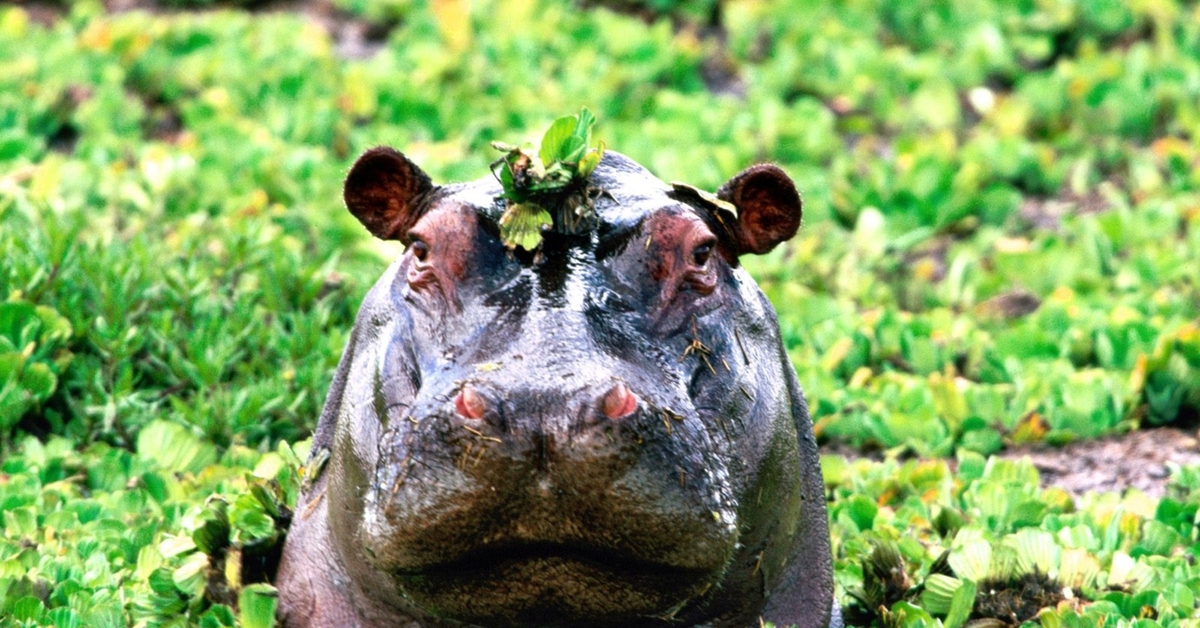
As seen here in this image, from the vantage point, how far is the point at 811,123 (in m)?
9.90

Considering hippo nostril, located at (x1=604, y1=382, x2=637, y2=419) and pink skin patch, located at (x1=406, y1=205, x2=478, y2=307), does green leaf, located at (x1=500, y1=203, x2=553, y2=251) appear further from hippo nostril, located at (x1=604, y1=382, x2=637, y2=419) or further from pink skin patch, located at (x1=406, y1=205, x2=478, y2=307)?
hippo nostril, located at (x1=604, y1=382, x2=637, y2=419)

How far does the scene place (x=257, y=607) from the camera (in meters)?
4.33

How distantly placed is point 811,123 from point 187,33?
3.74 metres

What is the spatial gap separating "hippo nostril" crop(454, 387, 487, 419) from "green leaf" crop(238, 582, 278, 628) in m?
1.09

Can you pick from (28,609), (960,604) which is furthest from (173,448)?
(960,604)

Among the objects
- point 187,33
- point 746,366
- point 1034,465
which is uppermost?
point 187,33

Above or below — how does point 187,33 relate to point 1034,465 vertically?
above

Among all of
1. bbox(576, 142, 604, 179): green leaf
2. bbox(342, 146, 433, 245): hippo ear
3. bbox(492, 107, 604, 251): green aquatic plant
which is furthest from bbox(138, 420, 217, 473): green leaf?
bbox(576, 142, 604, 179): green leaf

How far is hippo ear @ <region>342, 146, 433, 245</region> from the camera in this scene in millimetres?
4203

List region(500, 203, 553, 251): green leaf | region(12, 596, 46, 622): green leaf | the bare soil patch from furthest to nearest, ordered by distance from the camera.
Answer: the bare soil patch → region(12, 596, 46, 622): green leaf → region(500, 203, 553, 251): green leaf

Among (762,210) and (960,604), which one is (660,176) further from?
(762,210)

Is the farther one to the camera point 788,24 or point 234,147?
point 788,24

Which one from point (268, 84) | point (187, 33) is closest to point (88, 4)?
point (187, 33)

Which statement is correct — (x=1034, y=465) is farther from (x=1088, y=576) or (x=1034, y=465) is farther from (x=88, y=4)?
(x=88, y=4)
